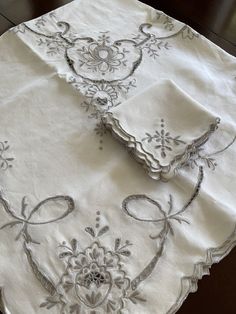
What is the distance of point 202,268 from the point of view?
0.50 meters

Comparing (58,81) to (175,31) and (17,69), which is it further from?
(175,31)

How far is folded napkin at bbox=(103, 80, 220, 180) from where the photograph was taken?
1.85ft

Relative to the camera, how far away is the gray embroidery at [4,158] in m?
0.58

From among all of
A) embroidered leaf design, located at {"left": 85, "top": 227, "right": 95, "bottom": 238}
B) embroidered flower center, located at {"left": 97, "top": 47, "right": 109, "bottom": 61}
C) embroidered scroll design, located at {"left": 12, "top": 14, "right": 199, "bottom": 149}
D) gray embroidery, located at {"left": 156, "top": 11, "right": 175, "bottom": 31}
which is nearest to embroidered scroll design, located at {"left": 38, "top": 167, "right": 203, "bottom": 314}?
embroidered leaf design, located at {"left": 85, "top": 227, "right": 95, "bottom": 238}

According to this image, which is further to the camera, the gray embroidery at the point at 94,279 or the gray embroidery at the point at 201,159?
the gray embroidery at the point at 201,159

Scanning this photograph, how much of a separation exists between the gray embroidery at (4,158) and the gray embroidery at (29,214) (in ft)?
0.18

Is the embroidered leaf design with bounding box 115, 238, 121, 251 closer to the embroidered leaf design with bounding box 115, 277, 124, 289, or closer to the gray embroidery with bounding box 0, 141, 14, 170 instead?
the embroidered leaf design with bounding box 115, 277, 124, 289

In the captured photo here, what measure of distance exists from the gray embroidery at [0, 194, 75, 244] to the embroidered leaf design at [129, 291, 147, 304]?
0.15 m

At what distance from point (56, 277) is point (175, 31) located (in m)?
0.58

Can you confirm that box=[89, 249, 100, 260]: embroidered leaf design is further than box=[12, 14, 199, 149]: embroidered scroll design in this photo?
No

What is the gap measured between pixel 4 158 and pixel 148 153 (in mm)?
238

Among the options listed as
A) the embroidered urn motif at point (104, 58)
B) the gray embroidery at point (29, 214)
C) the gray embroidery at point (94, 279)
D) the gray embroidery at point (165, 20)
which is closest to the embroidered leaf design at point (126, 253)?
the gray embroidery at point (94, 279)

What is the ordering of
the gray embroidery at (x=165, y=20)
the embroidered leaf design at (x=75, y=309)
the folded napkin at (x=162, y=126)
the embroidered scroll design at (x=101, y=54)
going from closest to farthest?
the embroidered leaf design at (x=75, y=309) < the folded napkin at (x=162, y=126) < the embroidered scroll design at (x=101, y=54) < the gray embroidery at (x=165, y=20)

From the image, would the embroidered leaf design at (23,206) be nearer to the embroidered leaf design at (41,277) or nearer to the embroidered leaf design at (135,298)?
the embroidered leaf design at (41,277)
